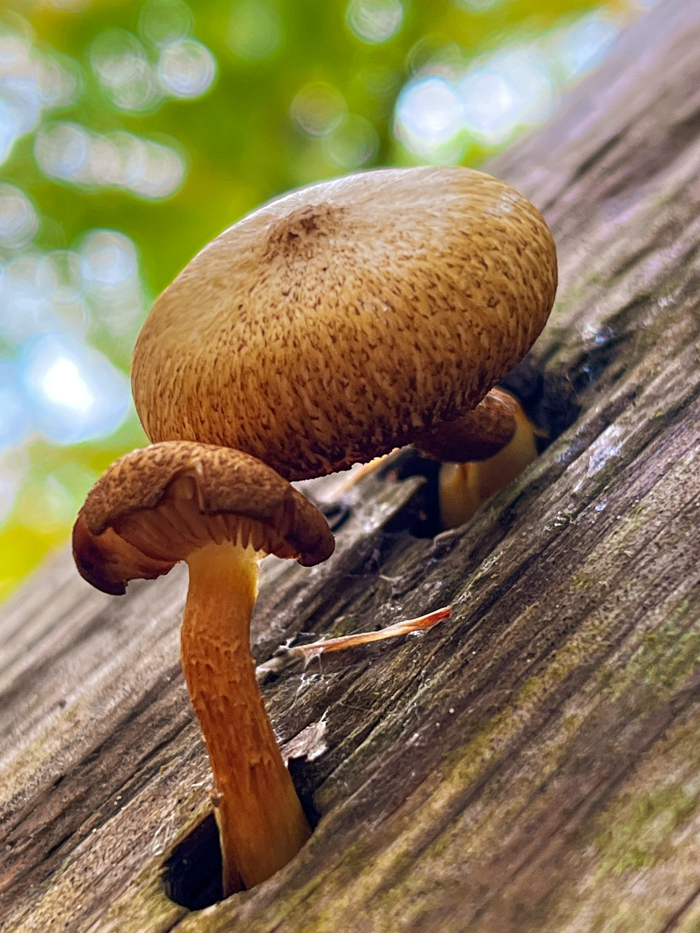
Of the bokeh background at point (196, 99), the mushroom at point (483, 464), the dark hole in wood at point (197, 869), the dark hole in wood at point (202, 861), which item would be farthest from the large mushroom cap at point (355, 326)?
the bokeh background at point (196, 99)

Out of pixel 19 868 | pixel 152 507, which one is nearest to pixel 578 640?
pixel 152 507

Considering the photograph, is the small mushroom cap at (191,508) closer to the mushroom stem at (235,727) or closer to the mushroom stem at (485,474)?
the mushroom stem at (235,727)

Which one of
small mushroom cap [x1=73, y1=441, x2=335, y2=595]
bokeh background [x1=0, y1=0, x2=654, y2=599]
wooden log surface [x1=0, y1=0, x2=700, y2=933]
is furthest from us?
bokeh background [x1=0, y1=0, x2=654, y2=599]

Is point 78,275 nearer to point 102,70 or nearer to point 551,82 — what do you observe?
point 102,70

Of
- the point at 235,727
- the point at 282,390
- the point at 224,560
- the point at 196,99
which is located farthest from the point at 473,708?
the point at 196,99

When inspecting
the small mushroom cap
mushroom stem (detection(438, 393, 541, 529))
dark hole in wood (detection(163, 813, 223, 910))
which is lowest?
dark hole in wood (detection(163, 813, 223, 910))

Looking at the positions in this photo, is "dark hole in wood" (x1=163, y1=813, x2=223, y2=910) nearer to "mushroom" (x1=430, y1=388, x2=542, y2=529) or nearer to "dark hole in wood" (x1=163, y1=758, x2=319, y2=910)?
"dark hole in wood" (x1=163, y1=758, x2=319, y2=910)

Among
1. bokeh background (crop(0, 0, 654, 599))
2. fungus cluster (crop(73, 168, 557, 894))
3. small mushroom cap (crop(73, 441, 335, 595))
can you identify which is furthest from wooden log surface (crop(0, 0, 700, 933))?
bokeh background (crop(0, 0, 654, 599))

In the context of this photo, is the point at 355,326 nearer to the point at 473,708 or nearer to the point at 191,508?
the point at 191,508
